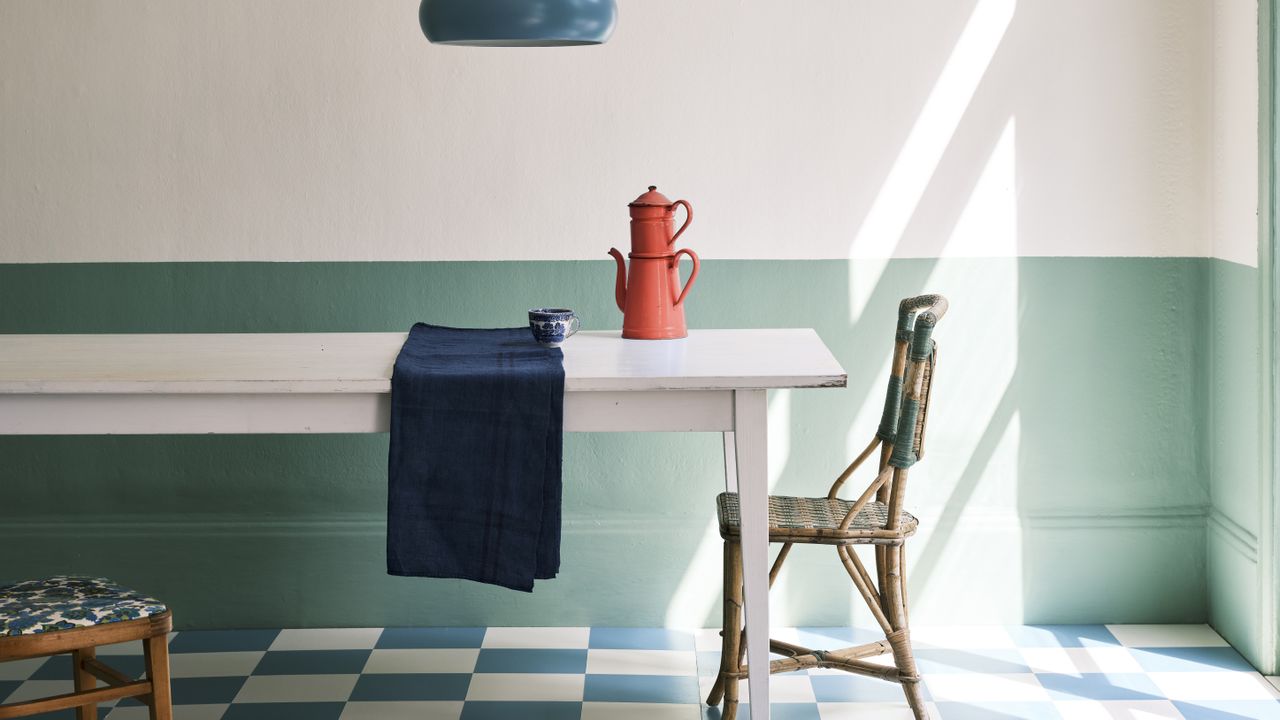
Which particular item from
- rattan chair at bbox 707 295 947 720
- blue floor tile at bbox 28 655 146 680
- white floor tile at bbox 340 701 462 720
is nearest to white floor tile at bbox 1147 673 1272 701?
rattan chair at bbox 707 295 947 720

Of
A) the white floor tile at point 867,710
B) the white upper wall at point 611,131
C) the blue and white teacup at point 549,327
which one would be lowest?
the white floor tile at point 867,710

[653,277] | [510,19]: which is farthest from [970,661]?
[510,19]

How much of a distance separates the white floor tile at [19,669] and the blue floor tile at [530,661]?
119 centimetres

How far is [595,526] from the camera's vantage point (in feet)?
12.7

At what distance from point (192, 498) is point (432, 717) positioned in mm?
1130

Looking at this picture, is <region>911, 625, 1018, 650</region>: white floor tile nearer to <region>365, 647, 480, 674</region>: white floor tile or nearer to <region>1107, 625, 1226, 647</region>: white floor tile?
<region>1107, 625, 1226, 647</region>: white floor tile

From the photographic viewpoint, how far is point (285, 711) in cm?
326

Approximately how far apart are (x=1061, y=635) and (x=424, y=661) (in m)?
1.80

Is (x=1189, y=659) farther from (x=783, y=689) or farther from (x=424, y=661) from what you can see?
(x=424, y=661)

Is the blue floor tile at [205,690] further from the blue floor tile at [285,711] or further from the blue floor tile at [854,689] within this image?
the blue floor tile at [854,689]

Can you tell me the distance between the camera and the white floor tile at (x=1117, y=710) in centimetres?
319

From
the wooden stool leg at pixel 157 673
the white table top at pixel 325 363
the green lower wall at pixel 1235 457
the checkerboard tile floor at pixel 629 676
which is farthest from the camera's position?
the green lower wall at pixel 1235 457

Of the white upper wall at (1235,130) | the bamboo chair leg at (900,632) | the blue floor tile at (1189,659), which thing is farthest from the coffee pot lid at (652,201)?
the blue floor tile at (1189,659)

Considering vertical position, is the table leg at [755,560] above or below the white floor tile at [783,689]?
above
